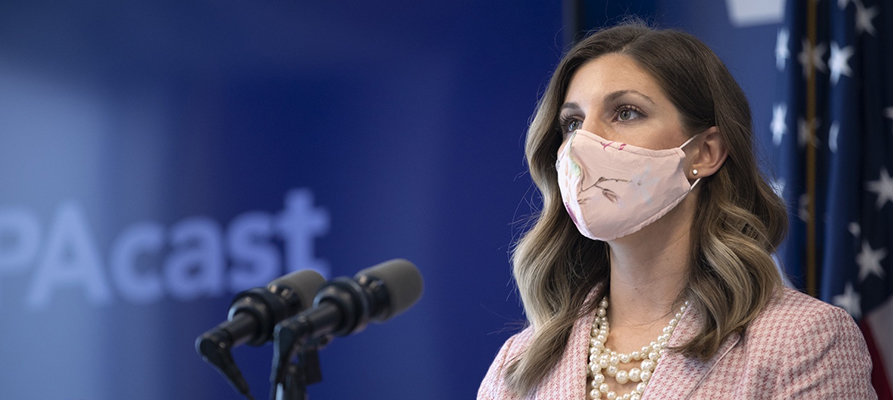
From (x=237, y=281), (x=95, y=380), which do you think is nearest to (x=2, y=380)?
(x=95, y=380)

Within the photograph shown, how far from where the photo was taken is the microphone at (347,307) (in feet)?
3.93

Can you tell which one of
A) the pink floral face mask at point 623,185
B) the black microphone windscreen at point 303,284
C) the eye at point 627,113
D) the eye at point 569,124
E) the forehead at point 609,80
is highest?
the forehead at point 609,80

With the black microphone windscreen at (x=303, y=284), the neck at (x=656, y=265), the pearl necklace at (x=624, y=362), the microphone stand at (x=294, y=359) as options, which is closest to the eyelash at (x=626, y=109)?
the neck at (x=656, y=265)

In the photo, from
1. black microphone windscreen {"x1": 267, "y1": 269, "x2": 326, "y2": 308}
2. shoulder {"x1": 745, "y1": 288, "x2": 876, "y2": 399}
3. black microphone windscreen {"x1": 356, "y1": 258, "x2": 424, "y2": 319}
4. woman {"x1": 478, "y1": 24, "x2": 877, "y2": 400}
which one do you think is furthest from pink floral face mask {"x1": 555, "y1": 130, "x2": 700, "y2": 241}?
black microphone windscreen {"x1": 267, "y1": 269, "x2": 326, "y2": 308}

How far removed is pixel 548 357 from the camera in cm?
218

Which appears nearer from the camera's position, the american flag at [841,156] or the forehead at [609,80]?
the forehead at [609,80]

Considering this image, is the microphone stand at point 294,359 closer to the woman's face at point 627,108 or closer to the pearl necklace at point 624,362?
the pearl necklace at point 624,362

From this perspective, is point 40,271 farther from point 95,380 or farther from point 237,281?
point 237,281

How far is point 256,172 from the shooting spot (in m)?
4.13

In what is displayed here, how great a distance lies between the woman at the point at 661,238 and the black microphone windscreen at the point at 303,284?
86 centimetres

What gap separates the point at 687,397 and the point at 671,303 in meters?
0.29

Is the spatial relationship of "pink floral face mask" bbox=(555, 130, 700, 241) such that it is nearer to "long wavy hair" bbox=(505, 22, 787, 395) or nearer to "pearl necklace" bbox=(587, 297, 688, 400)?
"long wavy hair" bbox=(505, 22, 787, 395)

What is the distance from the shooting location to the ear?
2.13m

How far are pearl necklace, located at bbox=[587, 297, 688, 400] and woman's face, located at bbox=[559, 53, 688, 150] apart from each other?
0.41 meters
